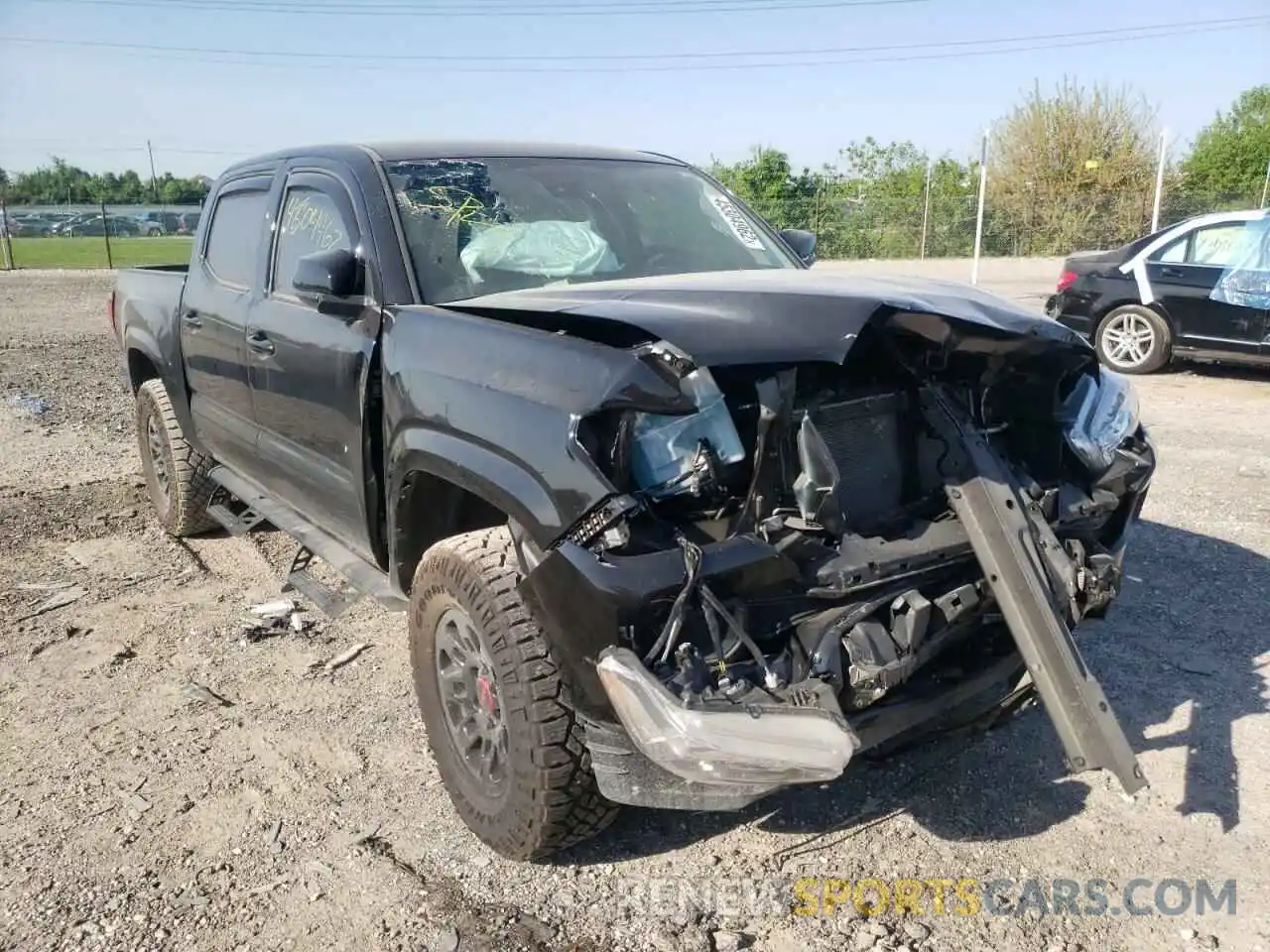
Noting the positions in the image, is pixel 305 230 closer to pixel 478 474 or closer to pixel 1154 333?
pixel 478 474

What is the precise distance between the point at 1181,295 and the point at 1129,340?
0.67 metres

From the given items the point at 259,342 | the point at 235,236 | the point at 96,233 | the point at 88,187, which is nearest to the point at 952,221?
the point at 235,236

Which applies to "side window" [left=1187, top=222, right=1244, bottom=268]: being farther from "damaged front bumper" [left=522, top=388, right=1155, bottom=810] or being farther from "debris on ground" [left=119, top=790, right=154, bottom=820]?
"debris on ground" [left=119, top=790, right=154, bottom=820]

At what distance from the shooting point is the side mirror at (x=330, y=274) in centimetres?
322

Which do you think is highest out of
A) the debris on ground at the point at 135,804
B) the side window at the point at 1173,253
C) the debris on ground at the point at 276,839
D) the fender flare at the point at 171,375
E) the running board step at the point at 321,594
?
the side window at the point at 1173,253

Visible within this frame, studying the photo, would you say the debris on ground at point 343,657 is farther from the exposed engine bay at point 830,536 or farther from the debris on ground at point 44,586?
the exposed engine bay at point 830,536

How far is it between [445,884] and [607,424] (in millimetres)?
1337

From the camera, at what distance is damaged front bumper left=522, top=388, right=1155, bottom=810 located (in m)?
2.17

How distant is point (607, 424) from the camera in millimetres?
2348

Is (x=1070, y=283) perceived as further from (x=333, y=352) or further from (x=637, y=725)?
(x=637, y=725)

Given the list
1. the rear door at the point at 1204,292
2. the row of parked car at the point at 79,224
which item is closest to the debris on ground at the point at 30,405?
the rear door at the point at 1204,292

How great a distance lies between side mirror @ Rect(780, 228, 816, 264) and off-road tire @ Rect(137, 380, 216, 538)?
3.18 metres

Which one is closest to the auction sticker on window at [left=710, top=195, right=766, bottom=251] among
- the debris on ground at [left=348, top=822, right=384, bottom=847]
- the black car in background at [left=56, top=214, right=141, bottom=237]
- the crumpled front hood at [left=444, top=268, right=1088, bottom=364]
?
the crumpled front hood at [left=444, top=268, right=1088, bottom=364]

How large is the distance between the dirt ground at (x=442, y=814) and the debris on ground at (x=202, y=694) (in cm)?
3
